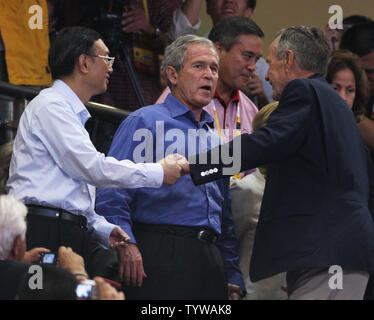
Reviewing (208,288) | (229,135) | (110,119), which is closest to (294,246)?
(208,288)

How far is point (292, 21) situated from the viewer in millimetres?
6098

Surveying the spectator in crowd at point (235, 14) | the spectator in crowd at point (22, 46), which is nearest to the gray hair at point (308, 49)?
the spectator in crowd at point (235, 14)

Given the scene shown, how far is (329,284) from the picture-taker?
273 centimetres

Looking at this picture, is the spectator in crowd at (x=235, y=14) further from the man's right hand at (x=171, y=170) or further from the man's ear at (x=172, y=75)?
the man's right hand at (x=171, y=170)

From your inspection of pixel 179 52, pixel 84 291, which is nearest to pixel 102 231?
pixel 84 291

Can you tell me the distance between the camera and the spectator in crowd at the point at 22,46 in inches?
169

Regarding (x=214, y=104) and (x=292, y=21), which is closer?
(x=214, y=104)

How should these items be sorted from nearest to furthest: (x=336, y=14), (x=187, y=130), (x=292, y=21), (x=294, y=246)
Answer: (x=294, y=246) → (x=187, y=130) → (x=336, y=14) → (x=292, y=21)

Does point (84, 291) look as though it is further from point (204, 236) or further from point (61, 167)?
point (204, 236)

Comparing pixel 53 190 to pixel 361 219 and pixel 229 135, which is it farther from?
pixel 229 135

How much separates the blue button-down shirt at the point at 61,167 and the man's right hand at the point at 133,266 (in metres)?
0.10

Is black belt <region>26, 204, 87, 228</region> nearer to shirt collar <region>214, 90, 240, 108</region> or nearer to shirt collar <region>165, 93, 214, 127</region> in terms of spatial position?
shirt collar <region>165, 93, 214, 127</region>

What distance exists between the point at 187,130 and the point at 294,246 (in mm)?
745

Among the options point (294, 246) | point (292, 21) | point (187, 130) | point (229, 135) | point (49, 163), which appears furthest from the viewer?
point (292, 21)
